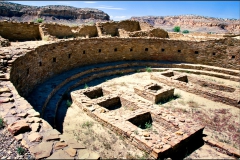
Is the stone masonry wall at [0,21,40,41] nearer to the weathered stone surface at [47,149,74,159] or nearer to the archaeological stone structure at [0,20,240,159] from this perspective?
the archaeological stone structure at [0,20,240,159]

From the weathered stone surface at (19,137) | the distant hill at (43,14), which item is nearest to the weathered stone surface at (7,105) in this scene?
the weathered stone surface at (19,137)

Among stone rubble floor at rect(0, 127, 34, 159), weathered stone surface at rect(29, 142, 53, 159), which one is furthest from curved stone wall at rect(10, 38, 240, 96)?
weathered stone surface at rect(29, 142, 53, 159)

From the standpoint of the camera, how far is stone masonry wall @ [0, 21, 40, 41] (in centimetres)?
1244

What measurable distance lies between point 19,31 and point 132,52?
7.87 meters

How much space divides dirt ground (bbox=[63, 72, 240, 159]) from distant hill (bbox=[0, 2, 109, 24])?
114 feet

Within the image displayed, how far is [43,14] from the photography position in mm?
46156

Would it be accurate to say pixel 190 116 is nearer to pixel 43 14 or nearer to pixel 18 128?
pixel 18 128

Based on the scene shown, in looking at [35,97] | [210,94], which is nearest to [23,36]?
[35,97]

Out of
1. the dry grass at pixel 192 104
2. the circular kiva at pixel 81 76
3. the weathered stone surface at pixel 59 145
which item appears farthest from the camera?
the dry grass at pixel 192 104

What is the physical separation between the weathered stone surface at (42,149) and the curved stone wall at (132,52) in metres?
6.97

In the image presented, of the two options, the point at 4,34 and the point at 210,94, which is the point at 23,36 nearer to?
the point at 4,34

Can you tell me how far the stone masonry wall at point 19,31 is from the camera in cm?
1244

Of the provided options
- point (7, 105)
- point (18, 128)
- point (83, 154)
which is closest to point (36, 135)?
point (18, 128)

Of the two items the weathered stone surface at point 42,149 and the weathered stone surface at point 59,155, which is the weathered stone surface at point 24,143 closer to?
the weathered stone surface at point 42,149
